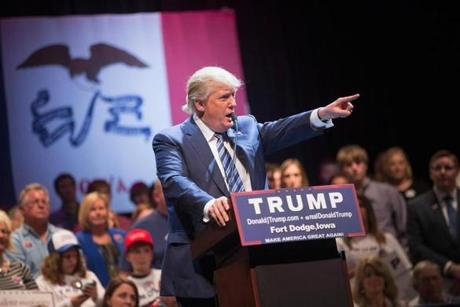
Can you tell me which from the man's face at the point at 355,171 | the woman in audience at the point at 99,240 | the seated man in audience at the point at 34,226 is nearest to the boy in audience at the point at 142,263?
the woman in audience at the point at 99,240

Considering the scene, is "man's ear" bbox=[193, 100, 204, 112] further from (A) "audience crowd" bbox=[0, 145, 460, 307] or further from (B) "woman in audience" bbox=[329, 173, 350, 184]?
(B) "woman in audience" bbox=[329, 173, 350, 184]

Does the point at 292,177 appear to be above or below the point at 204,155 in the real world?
above

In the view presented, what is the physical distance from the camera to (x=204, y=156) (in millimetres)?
3957

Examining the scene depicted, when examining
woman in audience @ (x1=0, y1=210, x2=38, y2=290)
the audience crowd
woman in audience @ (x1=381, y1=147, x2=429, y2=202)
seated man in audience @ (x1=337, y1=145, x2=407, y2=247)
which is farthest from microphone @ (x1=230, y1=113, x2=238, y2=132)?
woman in audience @ (x1=381, y1=147, x2=429, y2=202)

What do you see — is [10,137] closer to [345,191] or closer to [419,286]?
[419,286]

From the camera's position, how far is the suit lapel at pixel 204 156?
3932mm

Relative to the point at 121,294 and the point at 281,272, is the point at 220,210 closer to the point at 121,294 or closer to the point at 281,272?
the point at 281,272

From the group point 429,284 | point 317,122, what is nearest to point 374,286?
point 429,284

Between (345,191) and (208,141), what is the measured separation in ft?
2.28

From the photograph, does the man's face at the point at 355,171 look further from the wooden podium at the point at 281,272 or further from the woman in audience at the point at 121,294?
the wooden podium at the point at 281,272

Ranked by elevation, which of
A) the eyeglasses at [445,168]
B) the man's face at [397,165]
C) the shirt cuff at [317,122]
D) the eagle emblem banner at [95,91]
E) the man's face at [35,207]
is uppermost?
the eagle emblem banner at [95,91]

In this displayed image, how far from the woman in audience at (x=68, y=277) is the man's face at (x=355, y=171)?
93.7 inches

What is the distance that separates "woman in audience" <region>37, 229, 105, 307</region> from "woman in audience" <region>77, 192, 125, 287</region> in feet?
1.12

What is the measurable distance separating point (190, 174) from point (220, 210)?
1.39 feet
